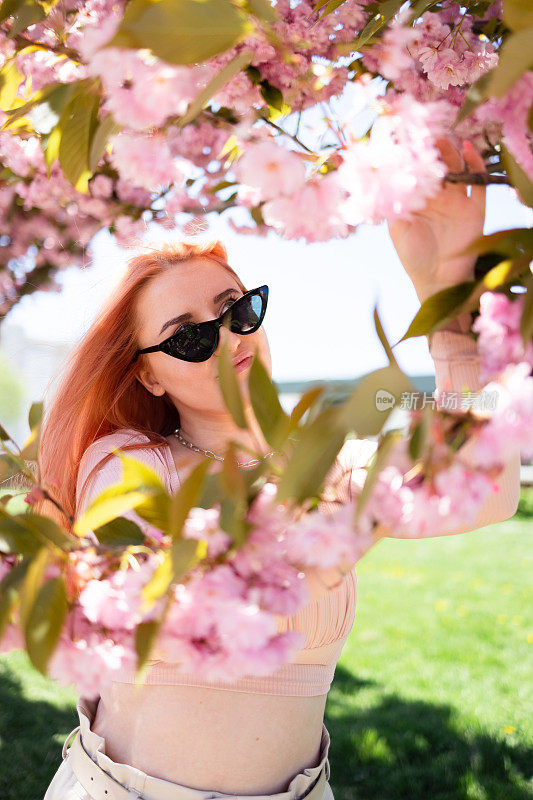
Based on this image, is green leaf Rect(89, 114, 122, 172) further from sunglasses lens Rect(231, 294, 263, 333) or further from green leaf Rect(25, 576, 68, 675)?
sunglasses lens Rect(231, 294, 263, 333)

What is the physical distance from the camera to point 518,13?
593 millimetres

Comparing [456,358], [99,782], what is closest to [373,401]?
[456,358]

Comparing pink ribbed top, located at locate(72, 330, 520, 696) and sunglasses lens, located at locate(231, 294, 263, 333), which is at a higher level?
sunglasses lens, located at locate(231, 294, 263, 333)

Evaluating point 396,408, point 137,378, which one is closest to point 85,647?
point 396,408

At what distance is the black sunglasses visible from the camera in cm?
149

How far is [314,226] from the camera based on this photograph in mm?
666

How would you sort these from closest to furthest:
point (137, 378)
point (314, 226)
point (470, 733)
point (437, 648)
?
point (314, 226) → point (137, 378) → point (470, 733) → point (437, 648)

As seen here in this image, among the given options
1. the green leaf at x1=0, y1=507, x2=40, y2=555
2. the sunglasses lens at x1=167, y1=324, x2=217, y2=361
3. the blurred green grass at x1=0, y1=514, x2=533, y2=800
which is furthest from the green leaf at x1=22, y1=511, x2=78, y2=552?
the blurred green grass at x1=0, y1=514, x2=533, y2=800

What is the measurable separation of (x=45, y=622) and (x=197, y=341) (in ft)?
3.02

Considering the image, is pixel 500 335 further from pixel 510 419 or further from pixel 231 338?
pixel 231 338

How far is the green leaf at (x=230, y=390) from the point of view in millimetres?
629

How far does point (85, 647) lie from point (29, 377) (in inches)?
65.5

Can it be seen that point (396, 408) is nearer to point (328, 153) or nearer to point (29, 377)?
point (328, 153)

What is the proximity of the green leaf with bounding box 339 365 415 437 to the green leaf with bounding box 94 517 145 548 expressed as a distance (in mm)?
290
